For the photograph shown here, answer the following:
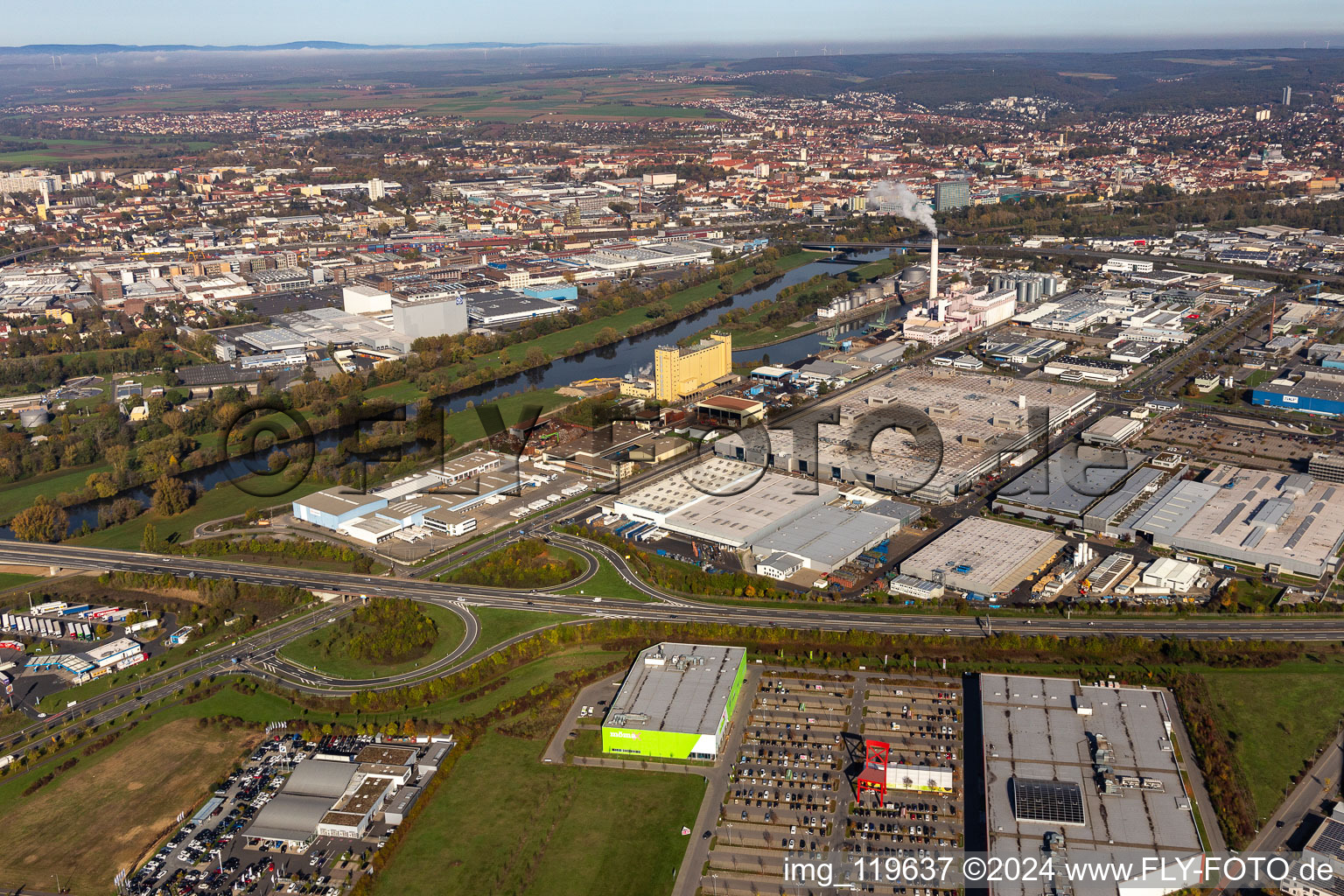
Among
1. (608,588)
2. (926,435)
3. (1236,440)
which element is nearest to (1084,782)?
(608,588)

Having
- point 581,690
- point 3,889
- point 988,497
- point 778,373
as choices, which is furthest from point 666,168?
point 3,889

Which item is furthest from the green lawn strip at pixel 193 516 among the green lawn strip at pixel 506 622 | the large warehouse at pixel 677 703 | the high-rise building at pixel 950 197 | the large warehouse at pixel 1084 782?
the high-rise building at pixel 950 197

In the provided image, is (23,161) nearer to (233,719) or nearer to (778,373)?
(778,373)

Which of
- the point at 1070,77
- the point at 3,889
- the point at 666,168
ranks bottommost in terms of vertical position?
the point at 3,889

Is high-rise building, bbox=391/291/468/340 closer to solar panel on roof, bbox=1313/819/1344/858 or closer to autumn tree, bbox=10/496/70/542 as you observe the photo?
autumn tree, bbox=10/496/70/542

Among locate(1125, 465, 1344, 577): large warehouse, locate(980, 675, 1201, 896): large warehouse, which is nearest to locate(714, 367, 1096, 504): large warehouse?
locate(1125, 465, 1344, 577): large warehouse

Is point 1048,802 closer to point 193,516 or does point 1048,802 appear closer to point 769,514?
point 769,514
